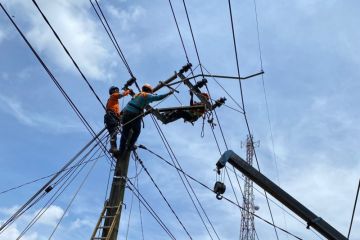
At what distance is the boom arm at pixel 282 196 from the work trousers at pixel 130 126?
2.29m

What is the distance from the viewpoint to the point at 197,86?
11.1 m

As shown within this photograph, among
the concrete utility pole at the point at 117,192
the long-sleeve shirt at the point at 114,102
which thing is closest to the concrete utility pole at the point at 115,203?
the concrete utility pole at the point at 117,192

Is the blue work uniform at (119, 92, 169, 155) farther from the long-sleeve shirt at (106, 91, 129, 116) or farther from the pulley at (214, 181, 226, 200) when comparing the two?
the pulley at (214, 181, 226, 200)

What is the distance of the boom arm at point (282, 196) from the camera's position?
337 inches

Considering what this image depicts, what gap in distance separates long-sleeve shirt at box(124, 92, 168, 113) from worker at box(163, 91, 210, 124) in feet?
2.00

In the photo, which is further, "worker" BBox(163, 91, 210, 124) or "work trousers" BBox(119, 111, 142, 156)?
"worker" BBox(163, 91, 210, 124)

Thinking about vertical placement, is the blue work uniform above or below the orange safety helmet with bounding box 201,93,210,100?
below

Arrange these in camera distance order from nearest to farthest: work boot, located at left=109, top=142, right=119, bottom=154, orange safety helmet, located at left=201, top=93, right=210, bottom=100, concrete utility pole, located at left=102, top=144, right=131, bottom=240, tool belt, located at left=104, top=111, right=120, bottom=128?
concrete utility pole, located at left=102, top=144, right=131, bottom=240, work boot, located at left=109, top=142, right=119, bottom=154, tool belt, located at left=104, top=111, right=120, bottom=128, orange safety helmet, located at left=201, top=93, right=210, bottom=100

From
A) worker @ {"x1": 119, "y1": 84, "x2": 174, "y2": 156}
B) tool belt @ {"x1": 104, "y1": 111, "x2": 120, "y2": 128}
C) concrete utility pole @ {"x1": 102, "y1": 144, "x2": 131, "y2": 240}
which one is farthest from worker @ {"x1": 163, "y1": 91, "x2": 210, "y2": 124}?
concrete utility pole @ {"x1": 102, "y1": 144, "x2": 131, "y2": 240}

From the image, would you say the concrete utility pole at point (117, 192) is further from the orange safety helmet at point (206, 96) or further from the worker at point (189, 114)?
the orange safety helmet at point (206, 96)

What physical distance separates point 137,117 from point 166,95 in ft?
2.71

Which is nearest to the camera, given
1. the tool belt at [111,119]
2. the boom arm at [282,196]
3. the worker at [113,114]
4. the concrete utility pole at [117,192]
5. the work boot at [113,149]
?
the boom arm at [282,196]

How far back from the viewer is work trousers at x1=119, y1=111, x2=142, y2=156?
10.4 metres

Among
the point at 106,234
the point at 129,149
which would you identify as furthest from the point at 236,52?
the point at 106,234
